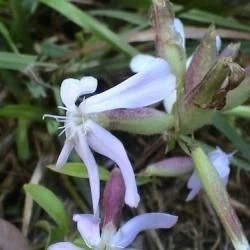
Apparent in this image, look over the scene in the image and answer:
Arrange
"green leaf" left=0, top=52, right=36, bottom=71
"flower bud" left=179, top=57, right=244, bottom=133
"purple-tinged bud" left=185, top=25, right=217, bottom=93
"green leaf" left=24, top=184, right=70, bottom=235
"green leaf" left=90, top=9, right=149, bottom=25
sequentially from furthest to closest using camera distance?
"green leaf" left=90, top=9, right=149, bottom=25
"green leaf" left=0, top=52, right=36, bottom=71
"green leaf" left=24, top=184, right=70, bottom=235
"purple-tinged bud" left=185, top=25, right=217, bottom=93
"flower bud" left=179, top=57, right=244, bottom=133

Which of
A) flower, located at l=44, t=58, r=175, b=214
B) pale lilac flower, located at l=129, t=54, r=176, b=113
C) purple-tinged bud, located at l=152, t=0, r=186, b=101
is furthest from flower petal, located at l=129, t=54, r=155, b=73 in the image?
flower, located at l=44, t=58, r=175, b=214

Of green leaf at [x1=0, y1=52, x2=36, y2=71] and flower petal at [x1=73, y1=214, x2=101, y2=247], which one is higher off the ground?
green leaf at [x1=0, y1=52, x2=36, y2=71]

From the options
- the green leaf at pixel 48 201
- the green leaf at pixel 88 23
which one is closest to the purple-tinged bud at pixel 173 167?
the green leaf at pixel 48 201

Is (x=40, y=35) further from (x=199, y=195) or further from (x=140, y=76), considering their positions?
(x=140, y=76)

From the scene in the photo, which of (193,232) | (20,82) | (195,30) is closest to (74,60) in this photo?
(20,82)

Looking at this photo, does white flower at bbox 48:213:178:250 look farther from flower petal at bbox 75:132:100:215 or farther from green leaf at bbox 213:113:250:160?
green leaf at bbox 213:113:250:160

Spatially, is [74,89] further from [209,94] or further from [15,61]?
[15,61]

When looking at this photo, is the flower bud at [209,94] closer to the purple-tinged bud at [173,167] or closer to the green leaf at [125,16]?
the purple-tinged bud at [173,167]
